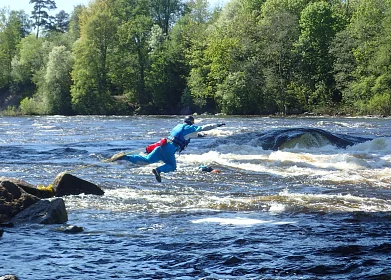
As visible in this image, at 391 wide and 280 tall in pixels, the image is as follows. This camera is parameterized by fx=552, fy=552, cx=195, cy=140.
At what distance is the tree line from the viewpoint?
54500 mm

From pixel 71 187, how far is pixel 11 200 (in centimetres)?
284

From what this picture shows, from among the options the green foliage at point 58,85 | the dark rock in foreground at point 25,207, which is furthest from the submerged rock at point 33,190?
the green foliage at point 58,85

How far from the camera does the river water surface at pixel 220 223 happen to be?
7918 millimetres

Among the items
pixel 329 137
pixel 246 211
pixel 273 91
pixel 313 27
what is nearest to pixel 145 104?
pixel 273 91

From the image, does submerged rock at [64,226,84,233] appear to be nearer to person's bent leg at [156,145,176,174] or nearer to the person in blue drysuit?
the person in blue drysuit

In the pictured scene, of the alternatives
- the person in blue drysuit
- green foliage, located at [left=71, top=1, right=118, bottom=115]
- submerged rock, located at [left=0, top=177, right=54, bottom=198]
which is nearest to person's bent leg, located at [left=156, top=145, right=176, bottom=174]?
the person in blue drysuit

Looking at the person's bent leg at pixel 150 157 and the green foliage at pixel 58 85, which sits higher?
the green foliage at pixel 58 85

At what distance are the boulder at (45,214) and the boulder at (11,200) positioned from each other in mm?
142

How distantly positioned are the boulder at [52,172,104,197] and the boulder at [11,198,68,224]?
2.56 metres

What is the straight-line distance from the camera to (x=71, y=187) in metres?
13.9

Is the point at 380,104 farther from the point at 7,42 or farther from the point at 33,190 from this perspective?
the point at 7,42

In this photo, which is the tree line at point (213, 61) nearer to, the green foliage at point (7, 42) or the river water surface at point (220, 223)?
the green foliage at point (7, 42)

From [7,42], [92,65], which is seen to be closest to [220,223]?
[92,65]

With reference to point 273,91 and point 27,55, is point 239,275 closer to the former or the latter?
point 273,91
